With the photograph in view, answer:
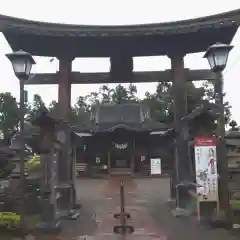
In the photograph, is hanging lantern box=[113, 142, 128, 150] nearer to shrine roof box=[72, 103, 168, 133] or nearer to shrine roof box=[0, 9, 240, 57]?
shrine roof box=[72, 103, 168, 133]

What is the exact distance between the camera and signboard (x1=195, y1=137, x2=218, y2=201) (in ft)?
29.4

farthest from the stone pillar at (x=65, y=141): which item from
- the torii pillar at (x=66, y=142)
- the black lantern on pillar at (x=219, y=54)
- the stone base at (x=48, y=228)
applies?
the black lantern on pillar at (x=219, y=54)

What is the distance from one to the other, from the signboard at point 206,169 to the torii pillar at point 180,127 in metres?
2.66

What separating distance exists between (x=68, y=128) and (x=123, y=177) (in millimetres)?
19858

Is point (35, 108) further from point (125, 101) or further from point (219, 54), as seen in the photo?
point (219, 54)

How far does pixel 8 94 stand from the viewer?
51344 millimetres

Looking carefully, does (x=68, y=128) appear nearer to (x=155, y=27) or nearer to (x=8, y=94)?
(x=155, y=27)

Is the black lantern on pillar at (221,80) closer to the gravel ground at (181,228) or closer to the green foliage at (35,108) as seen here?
the gravel ground at (181,228)

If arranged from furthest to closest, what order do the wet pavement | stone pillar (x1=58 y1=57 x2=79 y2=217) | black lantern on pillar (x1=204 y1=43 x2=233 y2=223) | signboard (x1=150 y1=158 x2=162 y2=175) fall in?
1. signboard (x1=150 y1=158 x2=162 y2=175)
2. stone pillar (x1=58 y1=57 x2=79 y2=217)
3. the wet pavement
4. black lantern on pillar (x1=204 y1=43 x2=233 y2=223)

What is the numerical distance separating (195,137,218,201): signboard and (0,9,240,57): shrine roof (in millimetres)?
4144

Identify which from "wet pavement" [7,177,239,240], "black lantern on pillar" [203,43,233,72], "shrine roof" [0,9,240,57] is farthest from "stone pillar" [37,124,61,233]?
"black lantern on pillar" [203,43,233,72]

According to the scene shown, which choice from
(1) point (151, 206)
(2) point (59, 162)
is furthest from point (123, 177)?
(2) point (59, 162)

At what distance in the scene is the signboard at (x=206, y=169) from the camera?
8.95 metres

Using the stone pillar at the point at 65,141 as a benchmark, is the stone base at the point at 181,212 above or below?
below
